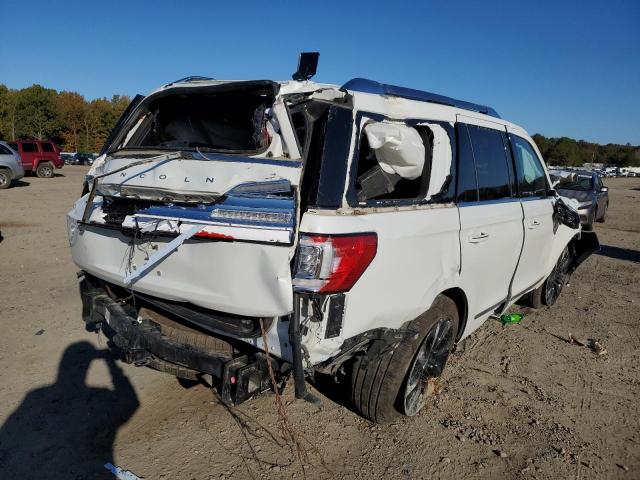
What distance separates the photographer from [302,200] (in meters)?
2.37

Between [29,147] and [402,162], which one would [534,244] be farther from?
[29,147]

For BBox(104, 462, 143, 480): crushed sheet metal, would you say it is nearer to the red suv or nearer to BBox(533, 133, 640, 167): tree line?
the red suv

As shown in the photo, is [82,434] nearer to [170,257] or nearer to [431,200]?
[170,257]

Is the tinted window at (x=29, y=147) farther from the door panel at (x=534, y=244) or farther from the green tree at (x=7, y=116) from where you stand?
the green tree at (x=7, y=116)

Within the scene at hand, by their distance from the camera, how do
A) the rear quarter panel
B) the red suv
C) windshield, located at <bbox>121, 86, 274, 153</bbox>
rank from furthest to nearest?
the red suv
windshield, located at <bbox>121, 86, 274, 153</bbox>
the rear quarter panel

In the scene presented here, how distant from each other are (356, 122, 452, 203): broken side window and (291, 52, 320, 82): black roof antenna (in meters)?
0.49

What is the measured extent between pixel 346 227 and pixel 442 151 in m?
1.11

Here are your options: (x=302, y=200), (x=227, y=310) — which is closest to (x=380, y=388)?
(x=227, y=310)

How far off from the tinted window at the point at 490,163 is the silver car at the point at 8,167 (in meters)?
18.6

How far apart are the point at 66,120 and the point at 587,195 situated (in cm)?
7575

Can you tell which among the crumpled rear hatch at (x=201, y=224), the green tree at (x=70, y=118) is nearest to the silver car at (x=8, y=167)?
the crumpled rear hatch at (x=201, y=224)

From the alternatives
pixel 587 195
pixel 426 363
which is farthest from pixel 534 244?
pixel 587 195

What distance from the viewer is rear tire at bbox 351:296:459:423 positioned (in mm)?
2744

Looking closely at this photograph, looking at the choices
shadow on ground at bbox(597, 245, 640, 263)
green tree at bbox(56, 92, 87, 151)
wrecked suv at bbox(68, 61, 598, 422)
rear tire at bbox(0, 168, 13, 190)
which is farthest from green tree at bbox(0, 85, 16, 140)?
wrecked suv at bbox(68, 61, 598, 422)
